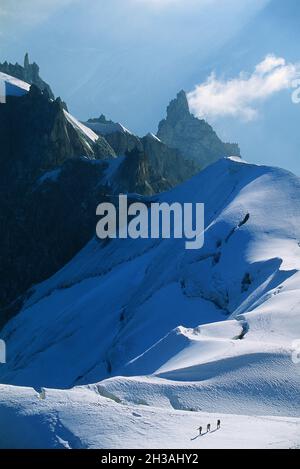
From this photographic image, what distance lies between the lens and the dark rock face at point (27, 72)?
565 ft

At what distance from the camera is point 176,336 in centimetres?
3300

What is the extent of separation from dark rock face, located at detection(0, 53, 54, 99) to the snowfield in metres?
91.0

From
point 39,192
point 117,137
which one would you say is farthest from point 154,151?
point 39,192

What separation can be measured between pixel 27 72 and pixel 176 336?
159 m

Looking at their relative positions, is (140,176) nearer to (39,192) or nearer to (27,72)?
(39,192)

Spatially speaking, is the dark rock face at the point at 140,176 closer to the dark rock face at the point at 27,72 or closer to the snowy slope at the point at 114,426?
the dark rock face at the point at 27,72

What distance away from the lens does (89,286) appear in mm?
76250

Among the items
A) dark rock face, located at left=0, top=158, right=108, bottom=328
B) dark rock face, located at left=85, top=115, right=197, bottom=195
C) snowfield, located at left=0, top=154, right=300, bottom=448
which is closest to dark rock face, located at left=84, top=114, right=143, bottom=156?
dark rock face, located at left=85, top=115, right=197, bottom=195

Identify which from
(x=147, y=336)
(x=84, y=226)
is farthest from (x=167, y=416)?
(x=84, y=226)

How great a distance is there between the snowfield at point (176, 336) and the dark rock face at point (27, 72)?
90978 millimetres

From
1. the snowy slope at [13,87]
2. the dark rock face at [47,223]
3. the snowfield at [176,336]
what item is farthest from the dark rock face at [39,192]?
the snowfield at [176,336]

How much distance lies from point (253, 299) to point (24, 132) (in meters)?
91.5

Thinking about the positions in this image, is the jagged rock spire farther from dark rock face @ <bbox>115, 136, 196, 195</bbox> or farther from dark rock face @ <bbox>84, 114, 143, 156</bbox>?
dark rock face @ <bbox>115, 136, 196, 195</bbox>
